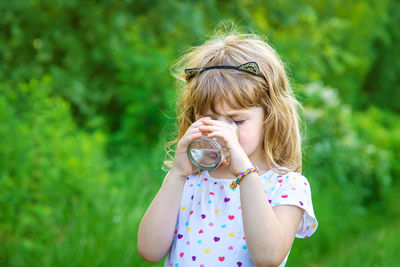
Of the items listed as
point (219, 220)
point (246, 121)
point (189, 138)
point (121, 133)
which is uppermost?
point (121, 133)

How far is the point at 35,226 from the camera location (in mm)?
3201

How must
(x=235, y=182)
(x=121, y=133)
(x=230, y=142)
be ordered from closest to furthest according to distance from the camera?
(x=230, y=142), (x=235, y=182), (x=121, y=133)

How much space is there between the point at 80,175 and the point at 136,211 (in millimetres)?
553

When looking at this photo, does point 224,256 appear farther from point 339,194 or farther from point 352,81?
point 352,81

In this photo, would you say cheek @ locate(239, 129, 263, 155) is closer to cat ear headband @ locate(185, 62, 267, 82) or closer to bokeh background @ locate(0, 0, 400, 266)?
cat ear headband @ locate(185, 62, 267, 82)

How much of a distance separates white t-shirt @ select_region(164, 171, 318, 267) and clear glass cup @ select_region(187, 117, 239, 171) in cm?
18

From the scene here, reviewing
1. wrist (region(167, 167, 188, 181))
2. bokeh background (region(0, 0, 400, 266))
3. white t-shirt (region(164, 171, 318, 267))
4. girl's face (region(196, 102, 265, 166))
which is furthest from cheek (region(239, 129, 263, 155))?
bokeh background (region(0, 0, 400, 266))

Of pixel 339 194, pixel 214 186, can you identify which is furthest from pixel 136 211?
pixel 339 194

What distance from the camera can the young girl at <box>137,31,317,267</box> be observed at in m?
1.65

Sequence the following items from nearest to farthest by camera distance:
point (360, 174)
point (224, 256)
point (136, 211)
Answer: point (224, 256), point (136, 211), point (360, 174)

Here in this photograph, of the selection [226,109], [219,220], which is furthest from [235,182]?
[226,109]

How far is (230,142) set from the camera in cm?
167

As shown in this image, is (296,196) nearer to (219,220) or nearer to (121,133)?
(219,220)

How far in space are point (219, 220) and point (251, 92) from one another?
0.50 meters
